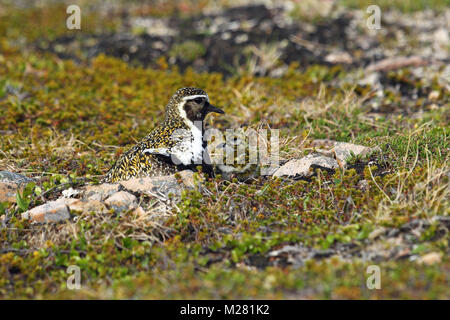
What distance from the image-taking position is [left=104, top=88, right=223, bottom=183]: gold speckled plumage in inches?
269

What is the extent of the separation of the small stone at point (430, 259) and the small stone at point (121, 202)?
3307mm

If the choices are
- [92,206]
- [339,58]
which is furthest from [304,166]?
[339,58]

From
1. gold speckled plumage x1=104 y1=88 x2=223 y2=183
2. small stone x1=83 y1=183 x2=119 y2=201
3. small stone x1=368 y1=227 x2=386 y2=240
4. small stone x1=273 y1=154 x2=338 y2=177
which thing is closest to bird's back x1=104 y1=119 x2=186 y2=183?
gold speckled plumage x1=104 y1=88 x2=223 y2=183

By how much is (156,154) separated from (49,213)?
1503 millimetres

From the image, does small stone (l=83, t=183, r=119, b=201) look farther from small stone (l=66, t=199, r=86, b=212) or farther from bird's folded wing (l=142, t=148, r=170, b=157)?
bird's folded wing (l=142, t=148, r=170, b=157)

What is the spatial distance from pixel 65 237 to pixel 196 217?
153cm

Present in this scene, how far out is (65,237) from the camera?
19.9 feet

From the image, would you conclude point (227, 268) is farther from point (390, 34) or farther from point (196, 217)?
point (390, 34)

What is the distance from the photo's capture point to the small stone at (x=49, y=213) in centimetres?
629

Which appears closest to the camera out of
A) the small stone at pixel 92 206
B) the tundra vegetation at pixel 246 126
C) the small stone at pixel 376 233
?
the tundra vegetation at pixel 246 126

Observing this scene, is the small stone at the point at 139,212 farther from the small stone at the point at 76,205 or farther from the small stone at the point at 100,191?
the small stone at the point at 76,205

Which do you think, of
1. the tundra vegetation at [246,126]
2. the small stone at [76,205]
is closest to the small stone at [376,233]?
the tundra vegetation at [246,126]

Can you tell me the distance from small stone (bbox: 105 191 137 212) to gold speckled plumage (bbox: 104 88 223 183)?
1.73ft
